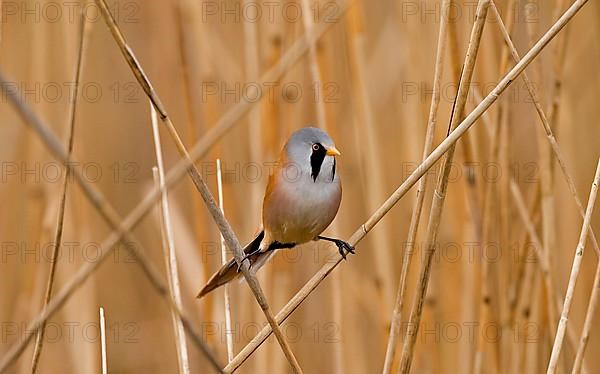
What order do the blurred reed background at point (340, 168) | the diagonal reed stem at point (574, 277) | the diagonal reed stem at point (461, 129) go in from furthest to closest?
the blurred reed background at point (340, 168), the diagonal reed stem at point (574, 277), the diagonal reed stem at point (461, 129)

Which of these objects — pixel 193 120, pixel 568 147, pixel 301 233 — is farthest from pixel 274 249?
pixel 568 147

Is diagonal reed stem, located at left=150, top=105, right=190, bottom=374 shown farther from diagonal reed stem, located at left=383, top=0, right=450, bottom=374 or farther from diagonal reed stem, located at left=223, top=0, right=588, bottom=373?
diagonal reed stem, located at left=383, top=0, right=450, bottom=374

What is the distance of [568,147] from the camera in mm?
2535

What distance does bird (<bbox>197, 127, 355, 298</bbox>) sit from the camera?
1.86 meters

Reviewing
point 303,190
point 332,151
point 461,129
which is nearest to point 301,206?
Answer: point 303,190

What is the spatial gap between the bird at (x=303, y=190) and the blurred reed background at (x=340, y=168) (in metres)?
0.24

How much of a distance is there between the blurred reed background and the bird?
0.24m

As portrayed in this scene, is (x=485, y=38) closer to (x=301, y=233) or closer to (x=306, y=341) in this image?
(x=301, y=233)

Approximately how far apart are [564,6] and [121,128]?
6.28 ft

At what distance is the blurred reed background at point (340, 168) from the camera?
6.81ft

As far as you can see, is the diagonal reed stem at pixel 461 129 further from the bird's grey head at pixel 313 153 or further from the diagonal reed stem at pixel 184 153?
the bird's grey head at pixel 313 153

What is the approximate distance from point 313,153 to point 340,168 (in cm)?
103

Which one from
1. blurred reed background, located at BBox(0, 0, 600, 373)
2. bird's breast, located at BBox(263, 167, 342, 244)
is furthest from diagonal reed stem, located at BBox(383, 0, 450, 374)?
bird's breast, located at BBox(263, 167, 342, 244)

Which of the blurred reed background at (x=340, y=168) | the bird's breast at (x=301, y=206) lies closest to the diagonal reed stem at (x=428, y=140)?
the blurred reed background at (x=340, y=168)
